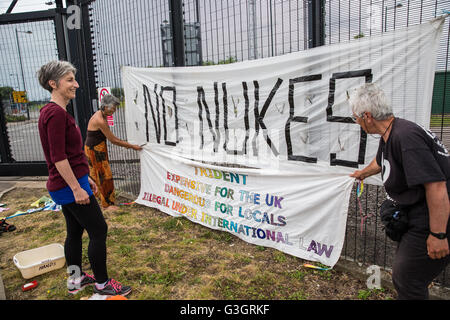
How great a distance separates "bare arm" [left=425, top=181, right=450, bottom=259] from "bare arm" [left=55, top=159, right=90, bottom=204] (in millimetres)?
2411

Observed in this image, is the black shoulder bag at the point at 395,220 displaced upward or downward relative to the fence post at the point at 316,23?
downward

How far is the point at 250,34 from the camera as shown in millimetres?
3703

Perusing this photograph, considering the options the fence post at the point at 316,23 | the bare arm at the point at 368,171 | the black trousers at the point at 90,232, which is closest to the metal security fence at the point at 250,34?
the fence post at the point at 316,23

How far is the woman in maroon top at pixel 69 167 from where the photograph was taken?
98.0 inches

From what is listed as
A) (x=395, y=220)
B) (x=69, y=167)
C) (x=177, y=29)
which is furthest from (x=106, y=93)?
(x=395, y=220)

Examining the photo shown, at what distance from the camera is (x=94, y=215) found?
9.01 feet

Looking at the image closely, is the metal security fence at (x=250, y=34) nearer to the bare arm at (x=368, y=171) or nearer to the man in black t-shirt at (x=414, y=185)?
the bare arm at (x=368, y=171)

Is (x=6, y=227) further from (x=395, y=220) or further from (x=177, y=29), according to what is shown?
(x=395, y=220)

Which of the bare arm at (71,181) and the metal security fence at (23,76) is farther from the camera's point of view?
the metal security fence at (23,76)

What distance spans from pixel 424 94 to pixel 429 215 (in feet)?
3.81

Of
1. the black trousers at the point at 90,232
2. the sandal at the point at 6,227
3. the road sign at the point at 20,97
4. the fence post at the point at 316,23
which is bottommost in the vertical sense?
the sandal at the point at 6,227

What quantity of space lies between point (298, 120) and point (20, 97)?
711cm
